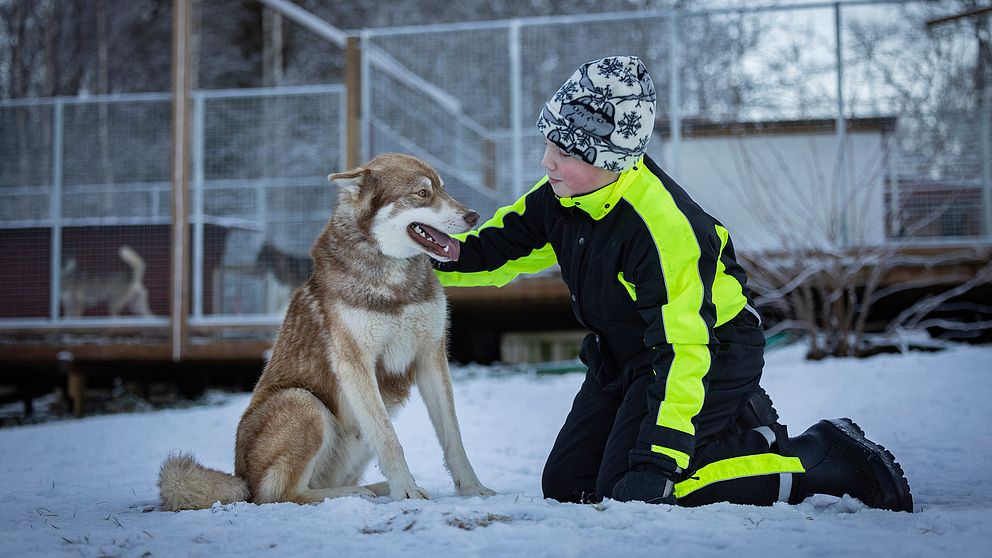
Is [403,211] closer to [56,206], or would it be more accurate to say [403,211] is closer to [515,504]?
[515,504]

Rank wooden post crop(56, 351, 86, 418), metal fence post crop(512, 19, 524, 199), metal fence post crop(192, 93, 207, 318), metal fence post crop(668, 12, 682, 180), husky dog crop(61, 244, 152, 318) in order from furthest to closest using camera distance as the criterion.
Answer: wooden post crop(56, 351, 86, 418) → husky dog crop(61, 244, 152, 318) → metal fence post crop(192, 93, 207, 318) → metal fence post crop(512, 19, 524, 199) → metal fence post crop(668, 12, 682, 180)

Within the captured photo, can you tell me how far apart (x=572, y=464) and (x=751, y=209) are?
4310 millimetres

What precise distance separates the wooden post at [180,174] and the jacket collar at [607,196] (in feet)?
17.0

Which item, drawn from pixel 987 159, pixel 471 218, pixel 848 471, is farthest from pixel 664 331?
pixel 987 159

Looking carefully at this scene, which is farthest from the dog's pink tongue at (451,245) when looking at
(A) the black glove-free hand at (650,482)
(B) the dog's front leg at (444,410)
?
(A) the black glove-free hand at (650,482)

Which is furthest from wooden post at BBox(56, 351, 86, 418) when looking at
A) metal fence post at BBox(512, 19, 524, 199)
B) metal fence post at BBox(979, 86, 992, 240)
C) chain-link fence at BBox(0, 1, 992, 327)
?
metal fence post at BBox(979, 86, 992, 240)

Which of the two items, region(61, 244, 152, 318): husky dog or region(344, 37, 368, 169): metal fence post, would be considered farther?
region(61, 244, 152, 318): husky dog

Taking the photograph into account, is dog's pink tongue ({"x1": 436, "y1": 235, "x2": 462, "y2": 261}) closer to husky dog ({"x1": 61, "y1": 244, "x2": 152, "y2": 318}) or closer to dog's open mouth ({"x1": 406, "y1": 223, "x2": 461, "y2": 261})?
dog's open mouth ({"x1": 406, "y1": 223, "x2": 461, "y2": 261})

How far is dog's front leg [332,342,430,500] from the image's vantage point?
8.53 feet

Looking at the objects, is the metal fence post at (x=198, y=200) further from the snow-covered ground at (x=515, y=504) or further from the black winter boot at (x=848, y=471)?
the black winter boot at (x=848, y=471)

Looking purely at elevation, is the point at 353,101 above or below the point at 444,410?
above

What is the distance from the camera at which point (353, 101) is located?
686 centimetres

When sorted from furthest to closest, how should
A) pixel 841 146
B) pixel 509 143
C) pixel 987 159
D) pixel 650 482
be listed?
pixel 509 143, pixel 987 159, pixel 841 146, pixel 650 482

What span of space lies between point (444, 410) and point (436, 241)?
1.89 feet
